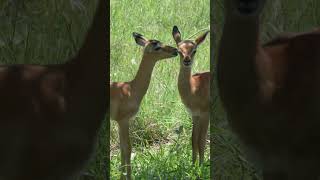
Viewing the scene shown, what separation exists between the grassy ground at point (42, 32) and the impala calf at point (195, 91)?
1.40 metres

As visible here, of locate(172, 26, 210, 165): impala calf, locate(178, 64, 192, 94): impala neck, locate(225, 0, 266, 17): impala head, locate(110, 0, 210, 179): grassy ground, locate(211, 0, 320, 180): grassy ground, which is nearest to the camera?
locate(225, 0, 266, 17): impala head

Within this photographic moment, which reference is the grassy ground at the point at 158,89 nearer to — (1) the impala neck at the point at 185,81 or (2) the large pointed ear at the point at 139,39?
(1) the impala neck at the point at 185,81

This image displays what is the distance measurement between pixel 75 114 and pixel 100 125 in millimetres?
116

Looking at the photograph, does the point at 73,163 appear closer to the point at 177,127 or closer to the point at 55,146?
the point at 55,146

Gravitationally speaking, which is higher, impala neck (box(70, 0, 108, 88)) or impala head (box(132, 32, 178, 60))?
impala head (box(132, 32, 178, 60))

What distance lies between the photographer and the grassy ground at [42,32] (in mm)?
3111

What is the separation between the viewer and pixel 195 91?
4.70m

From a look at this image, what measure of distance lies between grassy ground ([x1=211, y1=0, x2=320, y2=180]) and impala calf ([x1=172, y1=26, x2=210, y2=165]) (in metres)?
1.13

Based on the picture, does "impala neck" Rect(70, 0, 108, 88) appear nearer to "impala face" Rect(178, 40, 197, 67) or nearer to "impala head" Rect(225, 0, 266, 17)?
"impala head" Rect(225, 0, 266, 17)

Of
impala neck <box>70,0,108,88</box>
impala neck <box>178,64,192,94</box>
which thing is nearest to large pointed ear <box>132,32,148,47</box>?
impala neck <box>178,64,192,94</box>

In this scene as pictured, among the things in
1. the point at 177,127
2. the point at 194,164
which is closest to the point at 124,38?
the point at 177,127

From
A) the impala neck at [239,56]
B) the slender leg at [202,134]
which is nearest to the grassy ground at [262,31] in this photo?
the impala neck at [239,56]

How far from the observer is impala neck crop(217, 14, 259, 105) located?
294cm

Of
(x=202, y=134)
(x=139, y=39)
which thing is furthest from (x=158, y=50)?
(x=202, y=134)
